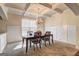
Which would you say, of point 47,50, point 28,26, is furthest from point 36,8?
point 47,50

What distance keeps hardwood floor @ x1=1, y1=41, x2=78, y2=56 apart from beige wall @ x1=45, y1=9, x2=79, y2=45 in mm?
210

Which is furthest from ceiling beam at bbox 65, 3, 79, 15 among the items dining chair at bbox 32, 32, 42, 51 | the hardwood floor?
dining chair at bbox 32, 32, 42, 51

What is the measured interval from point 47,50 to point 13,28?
0.74 metres

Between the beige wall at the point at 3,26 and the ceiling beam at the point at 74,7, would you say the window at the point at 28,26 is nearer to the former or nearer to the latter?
the beige wall at the point at 3,26

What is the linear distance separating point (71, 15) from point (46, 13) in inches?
17.9

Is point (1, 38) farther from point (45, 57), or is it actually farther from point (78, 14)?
point (78, 14)

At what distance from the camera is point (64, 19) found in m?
2.26

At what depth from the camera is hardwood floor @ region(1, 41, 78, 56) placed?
2.24 m

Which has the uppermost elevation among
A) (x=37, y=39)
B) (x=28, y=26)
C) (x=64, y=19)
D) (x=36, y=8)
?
(x=36, y=8)

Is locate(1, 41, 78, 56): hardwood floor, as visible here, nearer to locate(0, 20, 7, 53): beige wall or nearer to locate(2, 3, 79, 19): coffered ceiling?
locate(0, 20, 7, 53): beige wall

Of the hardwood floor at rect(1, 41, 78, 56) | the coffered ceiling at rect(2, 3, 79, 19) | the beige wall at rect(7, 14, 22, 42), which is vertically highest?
the coffered ceiling at rect(2, 3, 79, 19)

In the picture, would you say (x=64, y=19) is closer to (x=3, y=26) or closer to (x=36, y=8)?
(x=36, y=8)

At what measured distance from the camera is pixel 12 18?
2.22m

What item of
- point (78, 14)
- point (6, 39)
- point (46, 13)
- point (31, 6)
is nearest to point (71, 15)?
point (78, 14)
